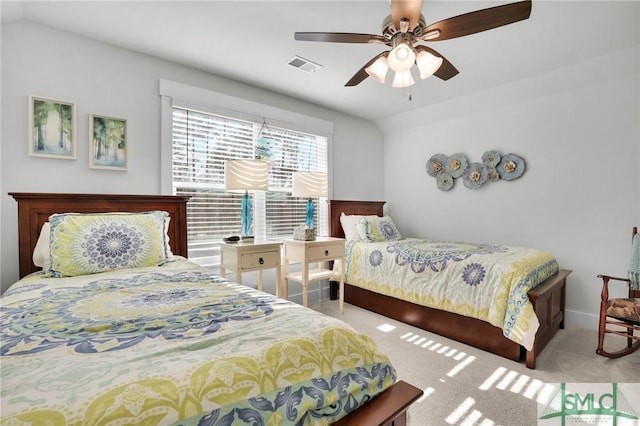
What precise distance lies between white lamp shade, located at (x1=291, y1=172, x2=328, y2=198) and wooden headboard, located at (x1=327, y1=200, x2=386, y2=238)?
50 centimetres

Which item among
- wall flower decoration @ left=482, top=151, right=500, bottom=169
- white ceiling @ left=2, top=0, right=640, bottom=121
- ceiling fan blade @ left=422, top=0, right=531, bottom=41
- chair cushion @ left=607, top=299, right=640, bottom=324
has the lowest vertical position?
chair cushion @ left=607, top=299, right=640, bottom=324

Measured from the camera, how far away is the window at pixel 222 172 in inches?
114

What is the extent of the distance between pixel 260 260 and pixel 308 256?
0.53 metres

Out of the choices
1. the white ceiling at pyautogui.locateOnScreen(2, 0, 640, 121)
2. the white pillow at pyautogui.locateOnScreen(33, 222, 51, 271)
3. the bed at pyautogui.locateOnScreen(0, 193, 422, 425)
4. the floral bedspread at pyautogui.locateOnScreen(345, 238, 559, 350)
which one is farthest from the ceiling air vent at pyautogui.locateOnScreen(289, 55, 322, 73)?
the white pillow at pyautogui.locateOnScreen(33, 222, 51, 271)

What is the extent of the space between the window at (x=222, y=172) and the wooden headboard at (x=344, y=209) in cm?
40

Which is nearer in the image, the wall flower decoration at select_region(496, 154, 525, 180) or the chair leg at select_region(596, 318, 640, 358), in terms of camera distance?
the chair leg at select_region(596, 318, 640, 358)

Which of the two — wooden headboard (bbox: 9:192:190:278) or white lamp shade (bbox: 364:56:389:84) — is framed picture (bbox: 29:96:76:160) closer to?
wooden headboard (bbox: 9:192:190:278)

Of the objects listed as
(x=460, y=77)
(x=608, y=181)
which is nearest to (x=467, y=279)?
(x=608, y=181)

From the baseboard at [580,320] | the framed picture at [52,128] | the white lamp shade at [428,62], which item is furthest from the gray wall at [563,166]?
the framed picture at [52,128]

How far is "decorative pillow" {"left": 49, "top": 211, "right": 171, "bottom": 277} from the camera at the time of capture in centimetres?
170

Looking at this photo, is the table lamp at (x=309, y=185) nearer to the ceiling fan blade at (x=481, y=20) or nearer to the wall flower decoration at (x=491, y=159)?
the ceiling fan blade at (x=481, y=20)

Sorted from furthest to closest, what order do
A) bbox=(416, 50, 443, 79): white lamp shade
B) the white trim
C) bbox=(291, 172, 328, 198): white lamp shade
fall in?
bbox=(291, 172, 328, 198): white lamp shade, the white trim, bbox=(416, 50, 443, 79): white lamp shade

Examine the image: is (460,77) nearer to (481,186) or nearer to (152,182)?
(481,186)

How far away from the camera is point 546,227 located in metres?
3.28
